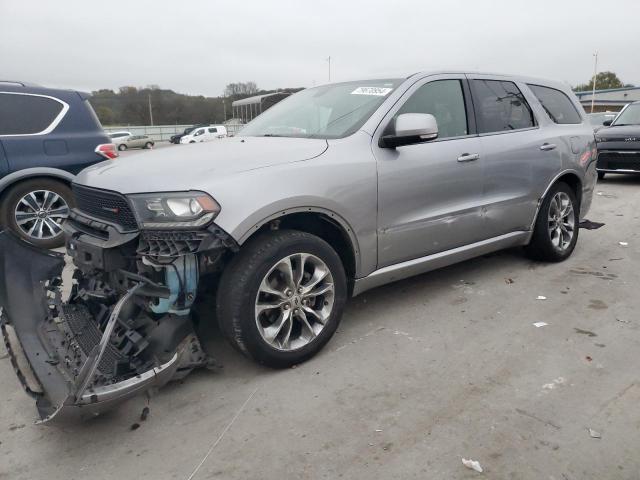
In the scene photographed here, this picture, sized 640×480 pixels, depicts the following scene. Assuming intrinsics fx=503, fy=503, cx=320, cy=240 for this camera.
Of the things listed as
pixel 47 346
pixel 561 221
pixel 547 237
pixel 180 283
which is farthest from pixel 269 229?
pixel 561 221

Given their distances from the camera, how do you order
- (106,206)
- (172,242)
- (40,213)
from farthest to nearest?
1. (40,213)
2. (106,206)
3. (172,242)

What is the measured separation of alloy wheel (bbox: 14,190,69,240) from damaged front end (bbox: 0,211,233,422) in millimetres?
2995

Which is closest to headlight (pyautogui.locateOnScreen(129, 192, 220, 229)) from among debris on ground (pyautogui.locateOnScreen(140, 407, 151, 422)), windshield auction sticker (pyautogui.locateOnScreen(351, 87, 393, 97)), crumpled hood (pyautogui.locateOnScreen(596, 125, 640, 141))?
debris on ground (pyautogui.locateOnScreen(140, 407, 151, 422))

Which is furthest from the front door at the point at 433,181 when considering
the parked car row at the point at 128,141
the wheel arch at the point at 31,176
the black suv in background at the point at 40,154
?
the parked car row at the point at 128,141

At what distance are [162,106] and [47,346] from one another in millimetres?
72317

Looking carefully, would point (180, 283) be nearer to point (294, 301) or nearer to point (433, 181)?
point (294, 301)

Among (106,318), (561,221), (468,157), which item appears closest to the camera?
(106,318)

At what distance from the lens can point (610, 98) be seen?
61156mm

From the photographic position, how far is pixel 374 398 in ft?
8.95

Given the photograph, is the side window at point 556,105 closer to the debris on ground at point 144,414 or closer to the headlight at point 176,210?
the headlight at point 176,210

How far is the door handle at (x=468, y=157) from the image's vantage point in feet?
12.3

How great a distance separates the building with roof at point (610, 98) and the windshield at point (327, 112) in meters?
60.0

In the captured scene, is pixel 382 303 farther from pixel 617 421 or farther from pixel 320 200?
pixel 617 421

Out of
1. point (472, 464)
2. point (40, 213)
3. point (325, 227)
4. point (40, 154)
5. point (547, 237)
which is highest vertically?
point (40, 154)
